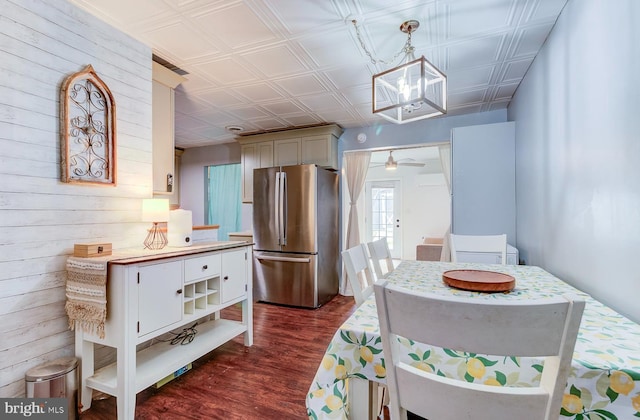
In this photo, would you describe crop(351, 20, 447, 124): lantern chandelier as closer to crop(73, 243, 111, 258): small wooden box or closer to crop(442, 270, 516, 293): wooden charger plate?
crop(442, 270, 516, 293): wooden charger plate

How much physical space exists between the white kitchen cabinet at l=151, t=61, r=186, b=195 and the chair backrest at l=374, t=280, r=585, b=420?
7.67 feet

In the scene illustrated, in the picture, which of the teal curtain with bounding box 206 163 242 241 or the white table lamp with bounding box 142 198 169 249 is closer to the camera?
the white table lamp with bounding box 142 198 169 249

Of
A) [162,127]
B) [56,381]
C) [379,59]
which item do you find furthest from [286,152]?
[56,381]

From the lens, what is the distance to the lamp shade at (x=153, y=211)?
2037mm

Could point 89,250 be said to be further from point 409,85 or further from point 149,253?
point 409,85

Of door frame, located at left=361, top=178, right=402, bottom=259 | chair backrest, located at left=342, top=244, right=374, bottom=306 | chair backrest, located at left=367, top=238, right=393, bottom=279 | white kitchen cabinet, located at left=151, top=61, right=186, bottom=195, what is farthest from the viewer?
door frame, located at left=361, top=178, right=402, bottom=259

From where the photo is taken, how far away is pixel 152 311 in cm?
171

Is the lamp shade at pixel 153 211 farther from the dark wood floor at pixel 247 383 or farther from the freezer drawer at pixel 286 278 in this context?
the freezer drawer at pixel 286 278

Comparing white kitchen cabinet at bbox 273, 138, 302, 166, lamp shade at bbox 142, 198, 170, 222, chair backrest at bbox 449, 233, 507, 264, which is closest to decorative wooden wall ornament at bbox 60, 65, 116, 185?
lamp shade at bbox 142, 198, 170, 222

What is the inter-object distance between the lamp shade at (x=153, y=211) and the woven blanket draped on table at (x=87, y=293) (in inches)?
18.9

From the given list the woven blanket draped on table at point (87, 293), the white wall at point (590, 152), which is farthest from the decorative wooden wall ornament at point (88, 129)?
the white wall at point (590, 152)

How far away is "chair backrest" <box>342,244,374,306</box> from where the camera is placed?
1560mm

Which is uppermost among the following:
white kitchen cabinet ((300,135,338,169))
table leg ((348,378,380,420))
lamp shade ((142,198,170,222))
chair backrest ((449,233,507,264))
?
white kitchen cabinet ((300,135,338,169))

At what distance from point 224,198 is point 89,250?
3.53 m
